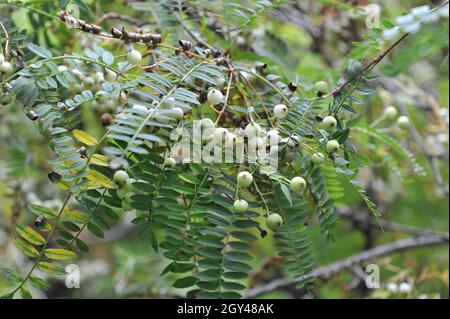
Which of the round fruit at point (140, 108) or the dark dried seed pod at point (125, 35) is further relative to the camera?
the dark dried seed pod at point (125, 35)

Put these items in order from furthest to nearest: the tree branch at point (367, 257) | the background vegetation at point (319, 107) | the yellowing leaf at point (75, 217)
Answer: the tree branch at point (367, 257) < the background vegetation at point (319, 107) < the yellowing leaf at point (75, 217)

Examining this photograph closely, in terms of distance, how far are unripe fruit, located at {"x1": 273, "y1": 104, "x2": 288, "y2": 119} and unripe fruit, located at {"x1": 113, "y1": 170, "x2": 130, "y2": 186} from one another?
25 cm

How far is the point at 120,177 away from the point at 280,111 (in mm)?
265

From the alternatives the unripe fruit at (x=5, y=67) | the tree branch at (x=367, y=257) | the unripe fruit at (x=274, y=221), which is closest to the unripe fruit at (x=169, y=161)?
the unripe fruit at (x=274, y=221)

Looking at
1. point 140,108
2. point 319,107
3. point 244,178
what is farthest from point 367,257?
point 140,108

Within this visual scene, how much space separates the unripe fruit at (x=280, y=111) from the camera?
0.91 metres

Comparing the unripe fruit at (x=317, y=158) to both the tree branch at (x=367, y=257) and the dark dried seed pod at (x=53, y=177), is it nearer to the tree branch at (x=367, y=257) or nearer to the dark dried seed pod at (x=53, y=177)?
the dark dried seed pod at (x=53, y=177)

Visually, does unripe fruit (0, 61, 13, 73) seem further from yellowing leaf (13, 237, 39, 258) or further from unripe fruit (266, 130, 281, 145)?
unripe fruit (266, 130, 281, 145)

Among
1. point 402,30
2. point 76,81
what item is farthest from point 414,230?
point 76,81

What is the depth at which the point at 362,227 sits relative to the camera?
2438 millimetres

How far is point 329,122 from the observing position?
0.89 m

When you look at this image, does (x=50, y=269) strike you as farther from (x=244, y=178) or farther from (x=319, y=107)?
(x=319, y=107)

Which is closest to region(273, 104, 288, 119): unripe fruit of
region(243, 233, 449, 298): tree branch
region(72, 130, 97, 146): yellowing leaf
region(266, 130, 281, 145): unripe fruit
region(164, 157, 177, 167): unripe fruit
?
region(266, 130, 281, 145): unripe fruit

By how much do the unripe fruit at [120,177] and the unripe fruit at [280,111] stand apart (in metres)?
0.25
